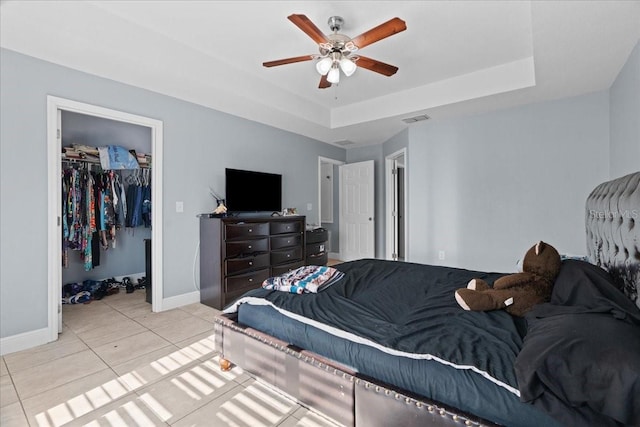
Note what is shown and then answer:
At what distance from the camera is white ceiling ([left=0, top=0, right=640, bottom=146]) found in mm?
2082

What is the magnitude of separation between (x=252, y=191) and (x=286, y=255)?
0.99 meters

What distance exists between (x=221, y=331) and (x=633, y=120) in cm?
348

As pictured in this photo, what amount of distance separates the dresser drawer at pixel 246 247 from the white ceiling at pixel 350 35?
1654mm

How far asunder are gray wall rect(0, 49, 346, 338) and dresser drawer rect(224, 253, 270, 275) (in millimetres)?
537

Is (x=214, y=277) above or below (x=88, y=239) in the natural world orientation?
below

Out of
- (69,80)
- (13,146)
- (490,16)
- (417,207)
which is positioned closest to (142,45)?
(69,80)

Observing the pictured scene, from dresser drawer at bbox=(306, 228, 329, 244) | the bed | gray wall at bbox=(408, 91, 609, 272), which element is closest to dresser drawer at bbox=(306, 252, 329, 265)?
dresser drawer at bbox=(306, 228, 329, 244)

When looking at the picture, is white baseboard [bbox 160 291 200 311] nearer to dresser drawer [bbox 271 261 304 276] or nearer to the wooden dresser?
the wooden dresser

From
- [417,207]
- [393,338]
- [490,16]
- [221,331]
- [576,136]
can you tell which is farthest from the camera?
[417,207]

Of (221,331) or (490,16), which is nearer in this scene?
(221,331)

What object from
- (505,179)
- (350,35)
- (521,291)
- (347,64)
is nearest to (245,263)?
(347,64)

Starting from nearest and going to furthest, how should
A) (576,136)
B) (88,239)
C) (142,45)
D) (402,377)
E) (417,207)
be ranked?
(402,377) < (142,45) < (576,136) < (88,239) < (417,207)

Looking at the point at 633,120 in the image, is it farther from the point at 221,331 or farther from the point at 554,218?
the point at 221,331

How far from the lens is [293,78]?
136 inches
